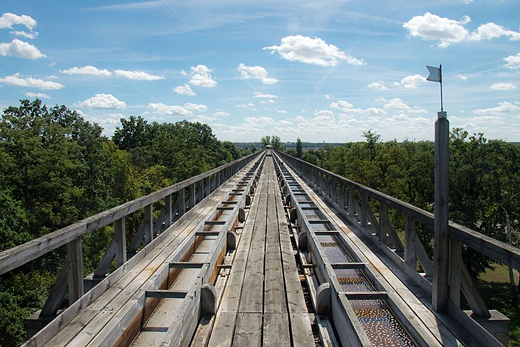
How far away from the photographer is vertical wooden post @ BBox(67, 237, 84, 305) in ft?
10.2

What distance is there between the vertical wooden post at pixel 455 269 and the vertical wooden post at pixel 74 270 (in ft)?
9.93

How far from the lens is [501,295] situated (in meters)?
26.5

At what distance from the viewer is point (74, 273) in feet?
10.3

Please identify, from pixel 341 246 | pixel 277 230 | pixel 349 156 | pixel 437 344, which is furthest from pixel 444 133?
pixel 349 156

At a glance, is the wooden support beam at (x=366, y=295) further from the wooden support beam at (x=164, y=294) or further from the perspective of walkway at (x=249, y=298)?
the wooden support beam at (x=164, y=294)

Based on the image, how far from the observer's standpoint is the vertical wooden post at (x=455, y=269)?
2943 millimetres

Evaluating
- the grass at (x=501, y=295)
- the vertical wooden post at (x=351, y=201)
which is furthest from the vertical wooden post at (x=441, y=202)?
the grass at (x=501, y=295)

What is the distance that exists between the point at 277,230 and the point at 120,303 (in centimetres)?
374

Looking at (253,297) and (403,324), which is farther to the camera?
(253,297)

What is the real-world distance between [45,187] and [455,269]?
2501 centimetres

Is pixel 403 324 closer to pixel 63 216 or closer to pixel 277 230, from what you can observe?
pixel 277 230

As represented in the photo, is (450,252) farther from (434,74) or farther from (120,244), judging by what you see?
(120,244)

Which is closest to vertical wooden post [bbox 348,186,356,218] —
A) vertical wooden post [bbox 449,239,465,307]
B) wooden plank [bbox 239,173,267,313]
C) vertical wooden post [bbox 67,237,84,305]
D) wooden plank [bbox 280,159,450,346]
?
wooden plank [bbox 239,173,267,313]

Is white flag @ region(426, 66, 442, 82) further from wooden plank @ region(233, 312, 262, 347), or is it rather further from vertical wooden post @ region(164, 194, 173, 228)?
vertical wooden post @ region(164, 194, 173, 228)
